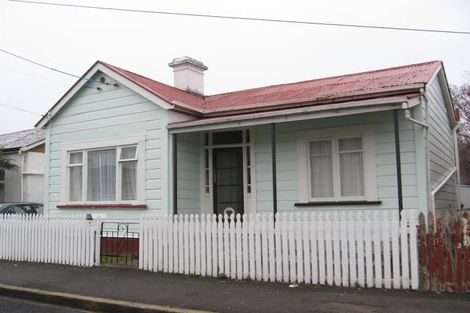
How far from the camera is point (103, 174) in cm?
1245

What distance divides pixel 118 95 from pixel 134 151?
5.04ft

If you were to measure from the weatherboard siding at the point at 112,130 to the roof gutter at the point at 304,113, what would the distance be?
74 centimetres

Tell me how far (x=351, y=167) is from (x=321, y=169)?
0.66 metres

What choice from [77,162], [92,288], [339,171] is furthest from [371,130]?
[77,162]

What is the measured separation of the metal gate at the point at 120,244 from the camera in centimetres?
1081

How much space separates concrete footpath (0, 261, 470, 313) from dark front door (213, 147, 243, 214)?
317 cm

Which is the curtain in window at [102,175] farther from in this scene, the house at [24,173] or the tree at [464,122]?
the tree at [464,122]

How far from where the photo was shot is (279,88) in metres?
13.8

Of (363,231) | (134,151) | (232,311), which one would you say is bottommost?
(232,311)

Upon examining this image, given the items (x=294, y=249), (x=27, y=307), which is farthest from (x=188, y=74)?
(x=27, y=307)

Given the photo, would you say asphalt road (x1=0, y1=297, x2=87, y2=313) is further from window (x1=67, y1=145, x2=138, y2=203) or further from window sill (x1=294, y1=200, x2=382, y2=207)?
window sill (x1=294, y1=200, x2=382, y2=207)

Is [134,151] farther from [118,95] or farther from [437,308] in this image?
[437,308]

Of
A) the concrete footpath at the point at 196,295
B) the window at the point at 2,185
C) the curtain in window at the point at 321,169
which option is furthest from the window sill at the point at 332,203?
the window at the point at 2,185

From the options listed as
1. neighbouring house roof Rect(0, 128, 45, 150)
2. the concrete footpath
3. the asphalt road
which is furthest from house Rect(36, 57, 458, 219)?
neighbouring house roof Rect(0, 128, 45, 150)
